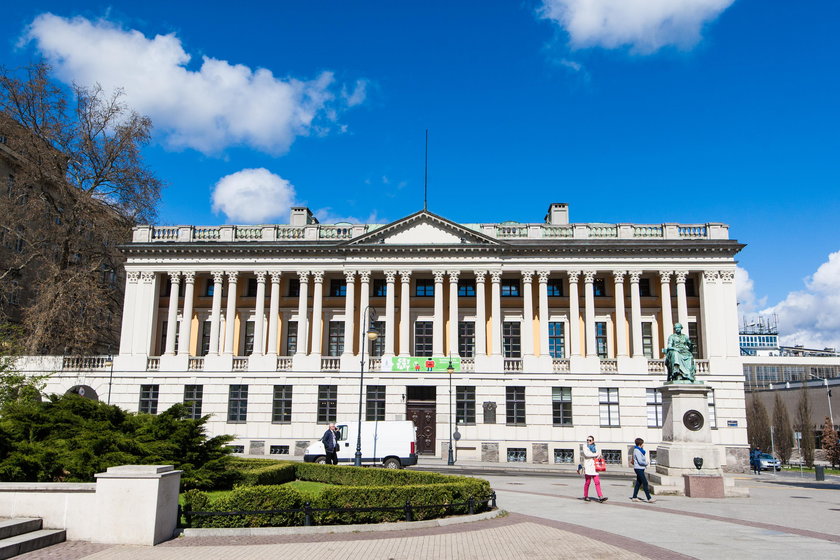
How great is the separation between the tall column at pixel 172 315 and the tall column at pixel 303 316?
8.63 metres

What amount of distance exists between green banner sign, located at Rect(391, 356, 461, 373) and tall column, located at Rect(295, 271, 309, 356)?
21.1ft

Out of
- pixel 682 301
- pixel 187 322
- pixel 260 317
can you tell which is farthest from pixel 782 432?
pixel 187 322

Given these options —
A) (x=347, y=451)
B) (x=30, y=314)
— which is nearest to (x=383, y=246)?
(x=347, y=451)

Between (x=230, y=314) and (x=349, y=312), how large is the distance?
844cm

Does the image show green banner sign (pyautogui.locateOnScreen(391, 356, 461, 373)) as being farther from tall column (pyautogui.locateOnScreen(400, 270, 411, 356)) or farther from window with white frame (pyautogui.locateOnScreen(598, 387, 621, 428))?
window with white frame (pyautogui.locateOnScreen(598, 387, 621, 428))

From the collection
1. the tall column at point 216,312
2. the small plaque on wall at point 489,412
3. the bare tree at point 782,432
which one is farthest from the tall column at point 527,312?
the bare tree at point 782,432

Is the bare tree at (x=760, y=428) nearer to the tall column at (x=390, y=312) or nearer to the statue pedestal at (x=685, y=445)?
the tall column at (x=390, y=312)

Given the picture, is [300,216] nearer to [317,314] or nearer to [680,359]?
[317,314]

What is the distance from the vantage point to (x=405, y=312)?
4400 centimetres

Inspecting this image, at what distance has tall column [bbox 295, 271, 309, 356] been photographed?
44.3 metres

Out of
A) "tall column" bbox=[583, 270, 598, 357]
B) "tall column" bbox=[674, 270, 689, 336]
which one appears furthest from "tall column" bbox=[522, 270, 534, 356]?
"tall column" bbox=[674, 270, 689, 336]

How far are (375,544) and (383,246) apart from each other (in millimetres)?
32290

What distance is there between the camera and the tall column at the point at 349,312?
43.7 metres

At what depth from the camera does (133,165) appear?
4747cm
